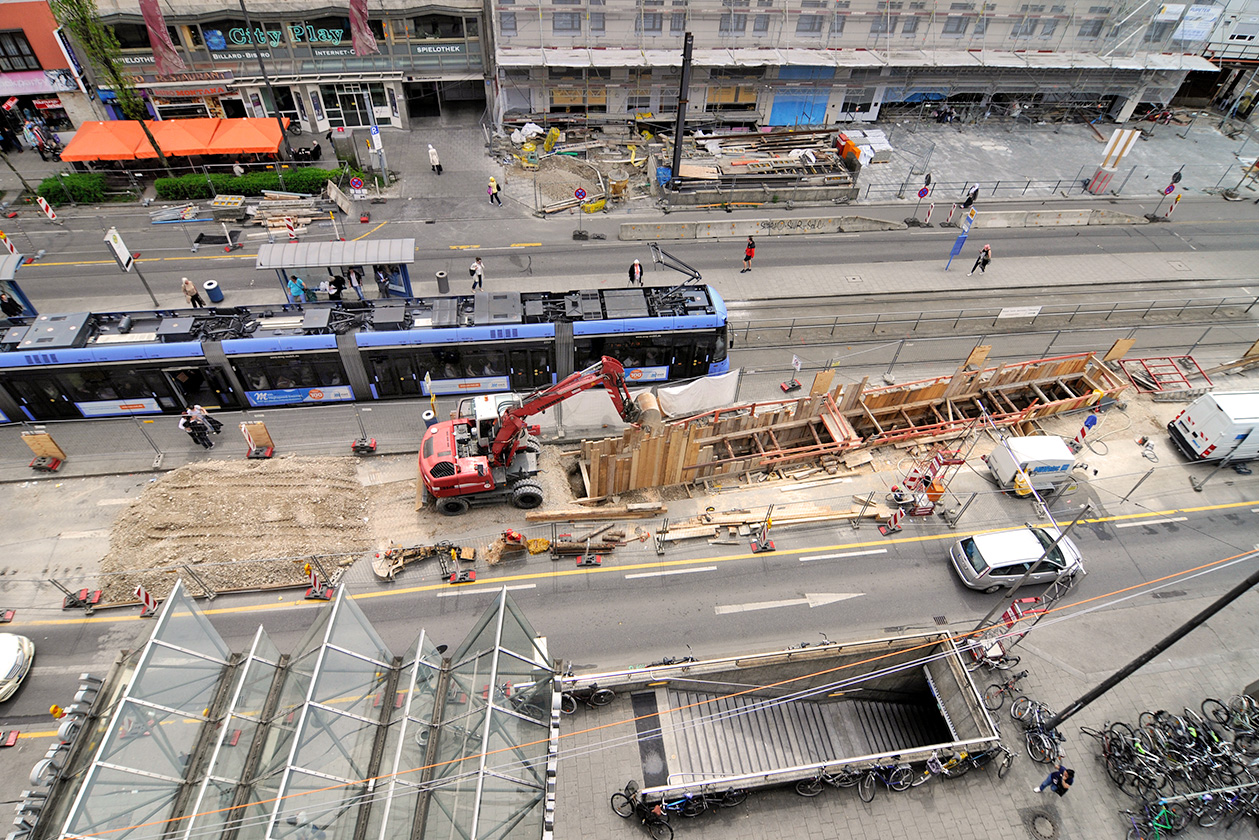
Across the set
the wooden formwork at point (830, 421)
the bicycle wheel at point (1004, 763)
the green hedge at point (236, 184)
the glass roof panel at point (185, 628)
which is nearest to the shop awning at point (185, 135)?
the green hedge at point (236, 184)

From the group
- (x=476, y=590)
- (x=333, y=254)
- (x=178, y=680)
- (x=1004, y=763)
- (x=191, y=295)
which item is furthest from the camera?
(x=191, y=295)

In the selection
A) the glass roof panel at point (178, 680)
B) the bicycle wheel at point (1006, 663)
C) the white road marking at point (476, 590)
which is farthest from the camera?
the white road marking at point (476, 590)

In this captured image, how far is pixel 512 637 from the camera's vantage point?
14.9 metres

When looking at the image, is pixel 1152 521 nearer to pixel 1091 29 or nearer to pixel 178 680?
pixel 178 680

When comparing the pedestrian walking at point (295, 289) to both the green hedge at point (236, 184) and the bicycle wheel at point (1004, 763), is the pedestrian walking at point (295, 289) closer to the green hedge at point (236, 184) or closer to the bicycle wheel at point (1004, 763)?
the green hedge at point (236, 184)

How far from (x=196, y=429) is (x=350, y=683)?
15.7m

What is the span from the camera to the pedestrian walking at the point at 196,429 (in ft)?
81.5

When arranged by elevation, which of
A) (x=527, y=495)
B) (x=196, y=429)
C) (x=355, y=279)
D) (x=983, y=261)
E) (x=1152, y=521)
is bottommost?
(x=1152, y=521)

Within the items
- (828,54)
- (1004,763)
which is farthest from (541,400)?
(828,54)

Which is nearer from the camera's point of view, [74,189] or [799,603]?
[799,603]

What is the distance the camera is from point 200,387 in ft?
86.1

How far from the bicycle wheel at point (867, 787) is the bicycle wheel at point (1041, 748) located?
15.1 ft

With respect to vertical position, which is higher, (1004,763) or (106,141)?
(106,141)

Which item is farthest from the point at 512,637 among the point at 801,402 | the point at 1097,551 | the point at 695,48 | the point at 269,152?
the point at 695,48
